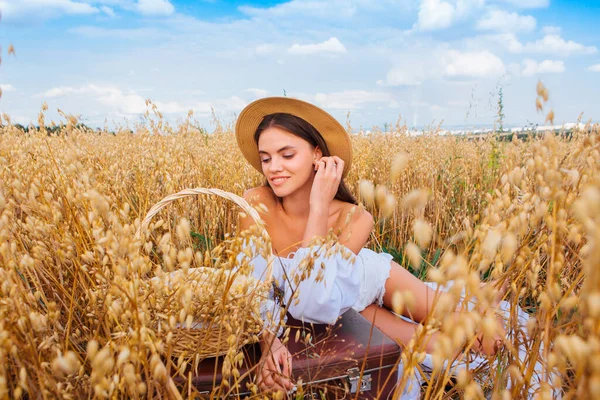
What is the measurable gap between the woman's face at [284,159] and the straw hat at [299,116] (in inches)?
4.6

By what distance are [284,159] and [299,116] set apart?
A: 238 mm

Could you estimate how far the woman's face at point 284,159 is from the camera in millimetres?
1987

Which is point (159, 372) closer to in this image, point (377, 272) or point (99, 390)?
point (99, 390)

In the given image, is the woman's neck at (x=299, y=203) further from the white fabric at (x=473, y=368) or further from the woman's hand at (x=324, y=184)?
the white fabric at (x=473, y=368)

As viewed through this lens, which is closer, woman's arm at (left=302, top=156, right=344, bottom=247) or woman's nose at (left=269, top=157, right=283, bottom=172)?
woman's arm at (left=302, top=156, right=344, bottom=247)

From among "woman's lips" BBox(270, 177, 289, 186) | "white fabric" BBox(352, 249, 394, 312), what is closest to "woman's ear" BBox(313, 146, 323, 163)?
"woman's lips" BBox(270, 177, 289, 186)

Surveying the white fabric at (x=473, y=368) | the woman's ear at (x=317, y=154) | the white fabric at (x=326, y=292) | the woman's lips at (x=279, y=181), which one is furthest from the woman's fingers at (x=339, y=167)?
the white fabric at (x=473, y=368)

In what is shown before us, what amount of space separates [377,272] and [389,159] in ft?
4.08

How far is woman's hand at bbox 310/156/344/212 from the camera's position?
5.98 ft

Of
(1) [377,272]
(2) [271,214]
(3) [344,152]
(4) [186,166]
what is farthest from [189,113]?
(1) [377,272]

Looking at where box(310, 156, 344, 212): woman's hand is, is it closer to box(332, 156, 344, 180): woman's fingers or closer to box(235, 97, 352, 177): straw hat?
box(332, 156, 344, 180): woman's fingers

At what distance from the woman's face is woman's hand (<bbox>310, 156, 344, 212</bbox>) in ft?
0.32

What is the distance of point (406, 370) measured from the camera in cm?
63

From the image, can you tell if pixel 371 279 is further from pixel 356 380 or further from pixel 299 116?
pixel 299 116
